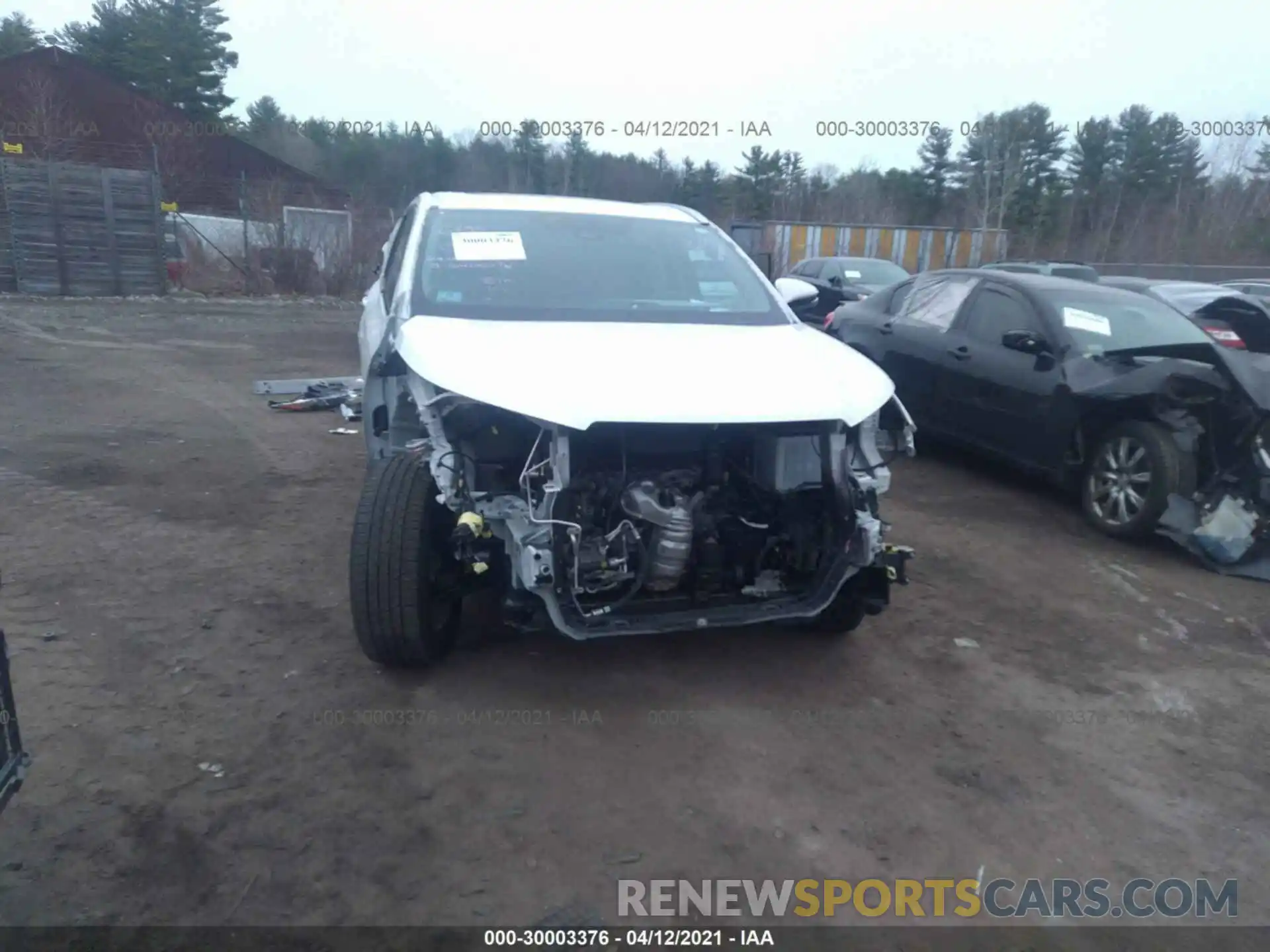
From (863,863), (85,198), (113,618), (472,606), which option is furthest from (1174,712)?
(85,198)

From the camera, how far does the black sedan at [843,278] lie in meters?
Result: 14.7

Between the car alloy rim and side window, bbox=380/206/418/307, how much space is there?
4.42 meters

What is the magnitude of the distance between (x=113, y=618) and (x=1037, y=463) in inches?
217

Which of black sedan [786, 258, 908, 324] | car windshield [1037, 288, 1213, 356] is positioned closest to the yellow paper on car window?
car windshield [1037, 288, 1213, 356]

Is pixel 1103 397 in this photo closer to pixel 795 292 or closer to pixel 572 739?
pixel 795 292

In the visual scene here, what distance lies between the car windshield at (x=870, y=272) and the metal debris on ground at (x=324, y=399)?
9.54 meters

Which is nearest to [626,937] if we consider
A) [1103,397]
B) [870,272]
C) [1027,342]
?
[1103,397]

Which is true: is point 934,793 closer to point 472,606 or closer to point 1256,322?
point 472,606

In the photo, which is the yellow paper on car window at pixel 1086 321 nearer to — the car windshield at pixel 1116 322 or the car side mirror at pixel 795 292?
the car windshield at pixel 1116 322

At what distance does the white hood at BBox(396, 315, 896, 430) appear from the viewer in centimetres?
329

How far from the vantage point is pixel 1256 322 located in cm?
641

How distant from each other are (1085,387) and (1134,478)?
66 cm

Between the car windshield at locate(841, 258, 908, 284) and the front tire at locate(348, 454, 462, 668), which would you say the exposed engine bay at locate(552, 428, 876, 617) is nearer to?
the front tire at locate(348, 454, 462, 668)
